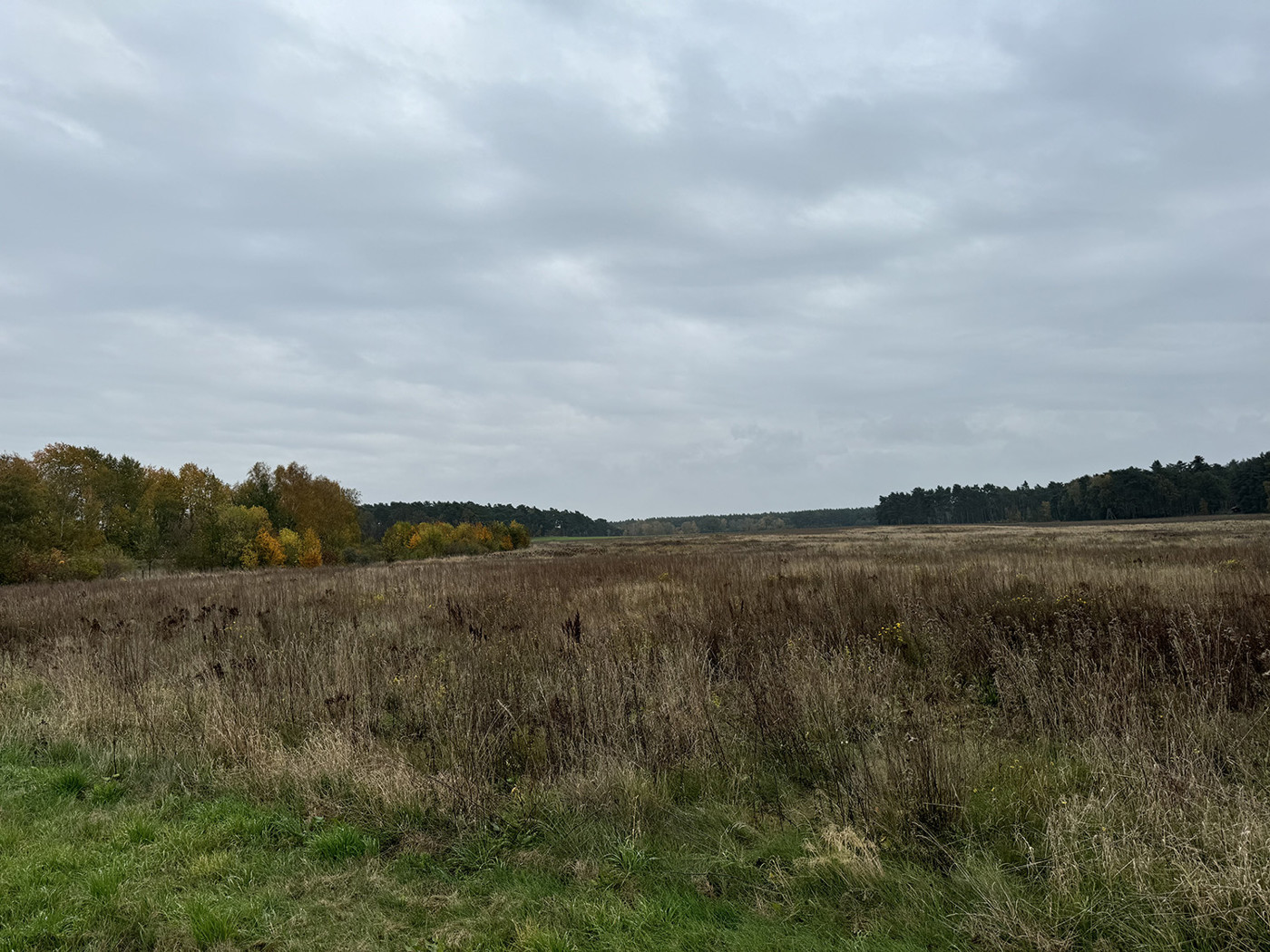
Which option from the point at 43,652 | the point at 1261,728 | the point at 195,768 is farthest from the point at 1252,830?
the point at 43,652

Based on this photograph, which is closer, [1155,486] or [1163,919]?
[1163,919]

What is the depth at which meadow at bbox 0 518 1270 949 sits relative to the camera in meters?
3.18

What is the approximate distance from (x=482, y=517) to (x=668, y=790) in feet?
488

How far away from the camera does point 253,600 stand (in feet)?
51.4

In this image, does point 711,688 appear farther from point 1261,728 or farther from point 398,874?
point 1261,728

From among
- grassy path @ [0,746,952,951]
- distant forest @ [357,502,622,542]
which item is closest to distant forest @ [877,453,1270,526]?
distant forest @ [357,502,622,542]

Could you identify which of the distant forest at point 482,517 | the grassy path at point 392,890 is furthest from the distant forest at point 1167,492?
the grassy path at point 392,890

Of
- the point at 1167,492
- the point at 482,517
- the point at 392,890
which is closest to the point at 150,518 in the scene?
the point at 392,890

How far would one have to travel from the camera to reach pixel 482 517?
488 feet

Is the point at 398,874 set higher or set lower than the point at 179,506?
lower

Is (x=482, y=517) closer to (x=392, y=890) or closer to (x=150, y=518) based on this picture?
(x=150, y=518)

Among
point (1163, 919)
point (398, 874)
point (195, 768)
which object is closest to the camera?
point (1163, 919)

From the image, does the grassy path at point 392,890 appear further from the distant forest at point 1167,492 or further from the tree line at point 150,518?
the distant forest at point 1167,492

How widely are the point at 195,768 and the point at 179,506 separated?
6748cm
